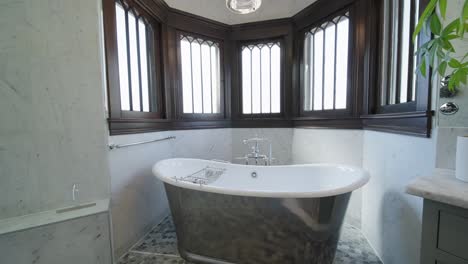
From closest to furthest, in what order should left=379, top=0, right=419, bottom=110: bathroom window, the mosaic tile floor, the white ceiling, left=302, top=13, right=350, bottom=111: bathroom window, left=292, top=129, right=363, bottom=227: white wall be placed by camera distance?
left=379, top=0, right=419, bottom=110: bathroom window, the mosaic tile floor, left=292, top=129, right=363, bottom=227: white wall, left=302, top=13, right=350, bottom=111: bathroom window, the white ceiling

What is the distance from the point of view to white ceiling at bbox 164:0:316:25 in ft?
7.03

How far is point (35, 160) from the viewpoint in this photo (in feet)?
3.71

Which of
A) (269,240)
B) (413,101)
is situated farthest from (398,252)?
(413,101)

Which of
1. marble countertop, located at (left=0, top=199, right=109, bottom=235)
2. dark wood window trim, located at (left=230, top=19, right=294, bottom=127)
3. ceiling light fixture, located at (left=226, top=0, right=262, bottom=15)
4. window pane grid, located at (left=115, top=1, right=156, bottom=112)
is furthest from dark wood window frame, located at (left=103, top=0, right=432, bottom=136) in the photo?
ceiling light fixture, located at (left=226, top=0, right=262, bottom=15)

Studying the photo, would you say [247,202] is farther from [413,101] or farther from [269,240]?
[413,101]

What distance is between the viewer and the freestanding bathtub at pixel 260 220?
111 cm

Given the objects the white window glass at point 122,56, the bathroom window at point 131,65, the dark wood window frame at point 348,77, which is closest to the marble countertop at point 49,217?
the bathroom window at point 131,65

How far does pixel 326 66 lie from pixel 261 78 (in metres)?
0.78

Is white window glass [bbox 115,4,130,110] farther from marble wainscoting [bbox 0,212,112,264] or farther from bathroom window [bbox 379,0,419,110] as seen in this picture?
bathroom window [bbox 379,0,419,110]

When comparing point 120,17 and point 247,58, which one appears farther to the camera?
point 247,58

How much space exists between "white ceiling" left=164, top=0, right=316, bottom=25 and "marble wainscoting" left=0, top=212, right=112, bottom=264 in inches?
87.6

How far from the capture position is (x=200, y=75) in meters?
2.41

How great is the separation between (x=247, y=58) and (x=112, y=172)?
202cm

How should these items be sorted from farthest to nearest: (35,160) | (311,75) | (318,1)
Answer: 1. (311,75)
2. (318,1)
3. (35,160)
